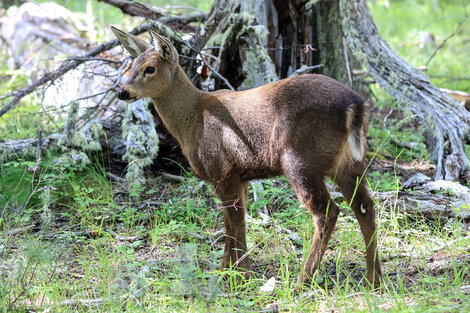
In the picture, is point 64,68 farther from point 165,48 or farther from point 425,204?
point 425,204

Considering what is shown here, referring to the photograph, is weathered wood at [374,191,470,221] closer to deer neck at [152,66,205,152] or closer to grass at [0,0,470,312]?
grass at [0,0,470,312]

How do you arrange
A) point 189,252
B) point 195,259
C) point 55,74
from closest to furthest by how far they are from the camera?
point 189,252 < point 195,259 < point 55,74

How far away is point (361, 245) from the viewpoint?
4625 mm

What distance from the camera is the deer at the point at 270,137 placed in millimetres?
4070

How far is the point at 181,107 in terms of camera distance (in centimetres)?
481

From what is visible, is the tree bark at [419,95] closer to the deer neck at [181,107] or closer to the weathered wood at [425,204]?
the weathered wood at [425,204]

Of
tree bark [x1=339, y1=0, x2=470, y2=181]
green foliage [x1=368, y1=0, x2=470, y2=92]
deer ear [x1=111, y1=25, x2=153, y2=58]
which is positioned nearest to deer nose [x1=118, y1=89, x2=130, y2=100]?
deer ear [x1=111, y1=25, x2=153, y2=58]

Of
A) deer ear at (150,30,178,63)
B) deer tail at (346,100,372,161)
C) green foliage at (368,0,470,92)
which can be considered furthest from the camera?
green foliage at (368,0,470,92)

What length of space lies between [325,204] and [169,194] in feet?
7.29

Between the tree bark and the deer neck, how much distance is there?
99.9 inches

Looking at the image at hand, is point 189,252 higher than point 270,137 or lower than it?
lower

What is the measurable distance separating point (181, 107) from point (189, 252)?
77.2 inches

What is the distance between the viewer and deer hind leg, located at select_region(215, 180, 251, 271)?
453 centimetres

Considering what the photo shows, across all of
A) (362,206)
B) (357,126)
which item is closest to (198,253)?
(362,206)
